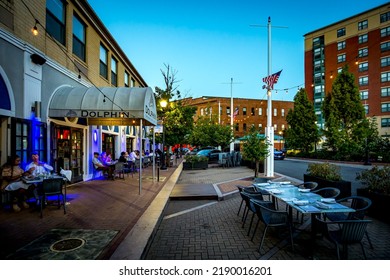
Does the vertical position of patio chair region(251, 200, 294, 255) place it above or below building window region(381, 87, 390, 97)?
below

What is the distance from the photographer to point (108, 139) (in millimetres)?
14672

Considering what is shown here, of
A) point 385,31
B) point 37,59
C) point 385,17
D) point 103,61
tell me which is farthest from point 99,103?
point 385,17

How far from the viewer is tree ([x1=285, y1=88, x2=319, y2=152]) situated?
32875mm

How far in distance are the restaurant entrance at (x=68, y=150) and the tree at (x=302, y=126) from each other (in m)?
30.7

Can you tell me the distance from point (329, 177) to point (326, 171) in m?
0.32

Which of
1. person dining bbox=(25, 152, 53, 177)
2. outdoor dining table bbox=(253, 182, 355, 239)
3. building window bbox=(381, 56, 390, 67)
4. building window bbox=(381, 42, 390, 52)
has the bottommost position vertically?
outdoor dining table bbox=(253, 182, 355, 239)

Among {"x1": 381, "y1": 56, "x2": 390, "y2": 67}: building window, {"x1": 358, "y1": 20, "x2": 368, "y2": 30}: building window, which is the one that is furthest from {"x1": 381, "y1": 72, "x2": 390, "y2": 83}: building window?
{"x1": 358, "y1": 20, "x2": 368, "y2": 30}: building window

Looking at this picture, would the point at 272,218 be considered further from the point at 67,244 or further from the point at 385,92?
the point at 385,92

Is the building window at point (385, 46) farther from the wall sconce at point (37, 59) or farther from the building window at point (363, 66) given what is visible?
the wall sconce at point (37, 59)

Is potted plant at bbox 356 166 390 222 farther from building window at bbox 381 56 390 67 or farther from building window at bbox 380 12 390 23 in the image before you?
building window at bbox 380 12 390 23

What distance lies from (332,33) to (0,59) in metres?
53.8

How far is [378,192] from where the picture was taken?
5805 millimetres

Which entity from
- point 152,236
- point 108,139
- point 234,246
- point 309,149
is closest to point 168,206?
point 152,236

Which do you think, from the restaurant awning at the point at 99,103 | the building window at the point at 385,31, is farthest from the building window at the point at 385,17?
the restaurant awning at the point at 99,103
